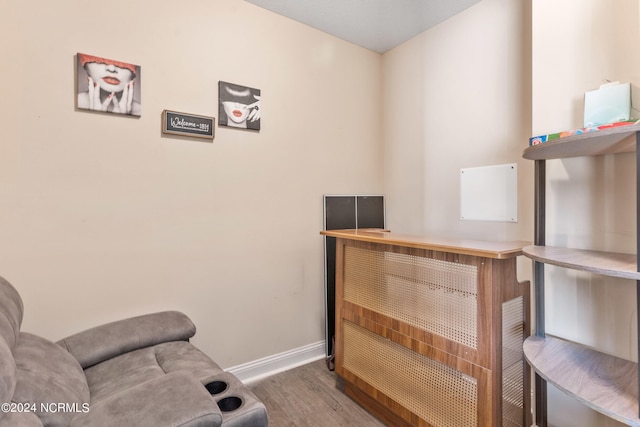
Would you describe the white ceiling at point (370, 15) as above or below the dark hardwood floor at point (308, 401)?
above

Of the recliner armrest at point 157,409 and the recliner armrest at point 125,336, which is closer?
the recliner armrest at point 157,409

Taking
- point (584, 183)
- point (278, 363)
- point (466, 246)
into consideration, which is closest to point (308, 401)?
point (278, 363)

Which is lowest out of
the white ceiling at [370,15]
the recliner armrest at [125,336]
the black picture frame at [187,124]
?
the recliner armrest at [125,336]

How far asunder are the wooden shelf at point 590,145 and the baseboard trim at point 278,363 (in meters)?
2.14

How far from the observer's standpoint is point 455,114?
2469mm

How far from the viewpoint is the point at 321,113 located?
8.98 feet

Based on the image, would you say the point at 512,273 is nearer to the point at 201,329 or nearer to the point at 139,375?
the point at 139,375

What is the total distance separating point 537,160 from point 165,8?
2.35m

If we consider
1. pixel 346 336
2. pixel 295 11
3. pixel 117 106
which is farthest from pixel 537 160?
pixel 117 106

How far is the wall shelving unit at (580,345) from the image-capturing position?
3.26 feet

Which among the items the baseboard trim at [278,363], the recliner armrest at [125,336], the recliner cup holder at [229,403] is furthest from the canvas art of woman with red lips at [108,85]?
the baseboard trim at [278,363]

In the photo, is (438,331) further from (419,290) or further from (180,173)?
(180,173)

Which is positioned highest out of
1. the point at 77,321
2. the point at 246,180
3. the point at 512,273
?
the point at 246,180

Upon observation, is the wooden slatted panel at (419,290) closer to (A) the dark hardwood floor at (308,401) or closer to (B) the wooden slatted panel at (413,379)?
(B) the wooden slatted panel at (413,379)
